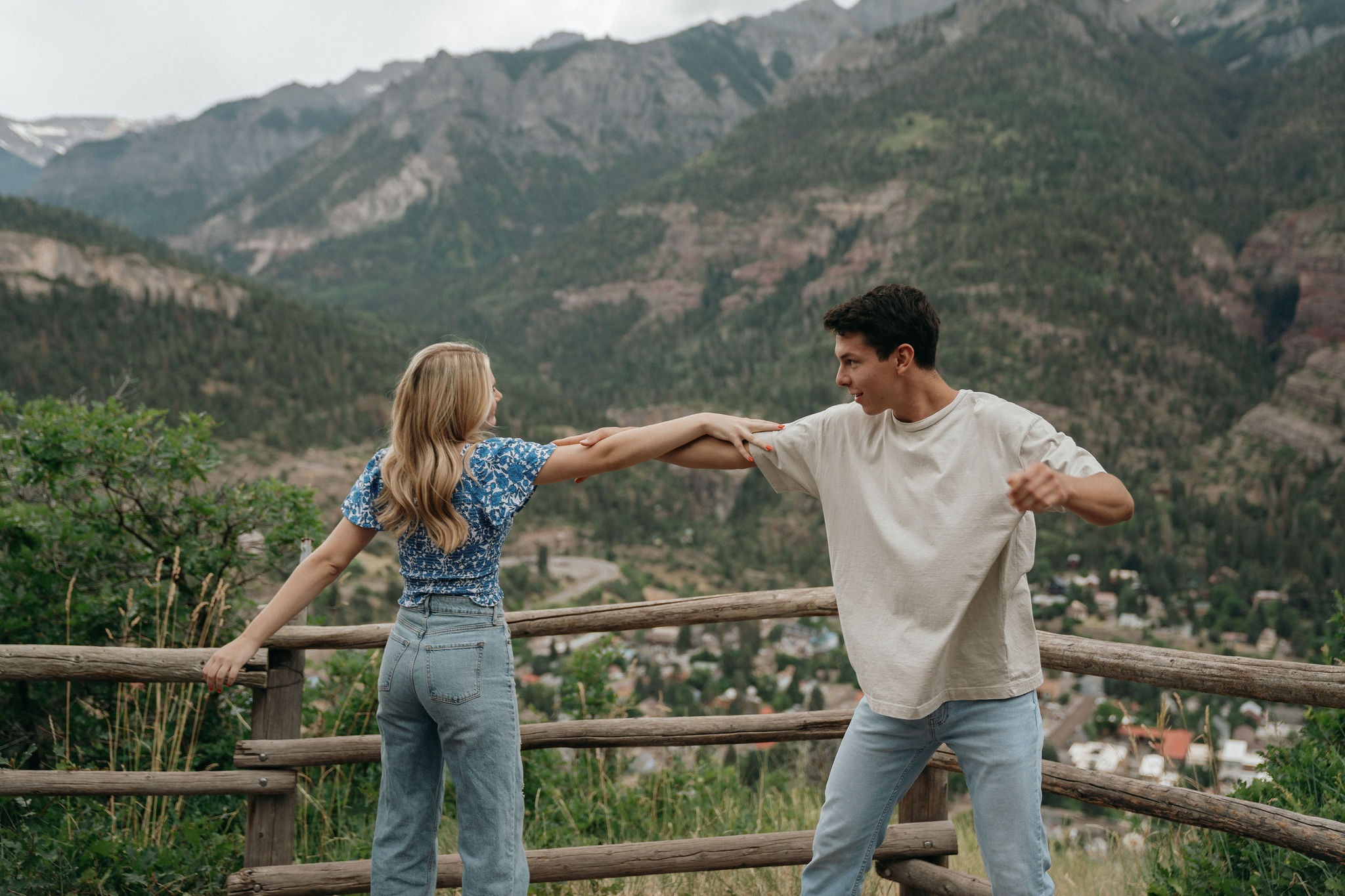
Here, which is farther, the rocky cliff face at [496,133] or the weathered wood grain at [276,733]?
the rocky cliff face at [496,133]

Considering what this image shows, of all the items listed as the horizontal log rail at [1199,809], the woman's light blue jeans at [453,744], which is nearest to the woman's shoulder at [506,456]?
the woman's light blue jeans at [453,744]

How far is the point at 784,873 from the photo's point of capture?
3.49 meters

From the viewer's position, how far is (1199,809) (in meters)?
2.59

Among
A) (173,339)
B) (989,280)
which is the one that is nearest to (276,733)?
(173,339)

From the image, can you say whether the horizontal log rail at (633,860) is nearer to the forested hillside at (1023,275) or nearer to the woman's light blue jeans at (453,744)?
the woman's light blue jeans at (453,744)

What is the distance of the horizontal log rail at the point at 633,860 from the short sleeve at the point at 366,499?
131 cm

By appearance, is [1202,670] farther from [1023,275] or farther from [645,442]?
[1023,275]

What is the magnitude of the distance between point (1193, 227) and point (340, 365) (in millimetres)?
67184

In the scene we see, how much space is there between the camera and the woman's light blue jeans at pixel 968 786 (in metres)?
2.15

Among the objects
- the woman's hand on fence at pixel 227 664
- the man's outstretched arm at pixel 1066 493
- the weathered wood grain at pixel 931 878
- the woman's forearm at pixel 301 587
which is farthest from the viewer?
the weathered wood grain at pixel 931 878

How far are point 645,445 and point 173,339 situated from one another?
5614 cm

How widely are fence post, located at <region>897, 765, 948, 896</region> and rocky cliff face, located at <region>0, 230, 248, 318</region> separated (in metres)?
59.9

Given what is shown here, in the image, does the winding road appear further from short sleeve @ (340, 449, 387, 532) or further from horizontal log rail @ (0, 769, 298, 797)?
short sleeve @ (340, 449, 387, 532)

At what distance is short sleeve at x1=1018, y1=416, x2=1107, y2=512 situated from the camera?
2.02m
